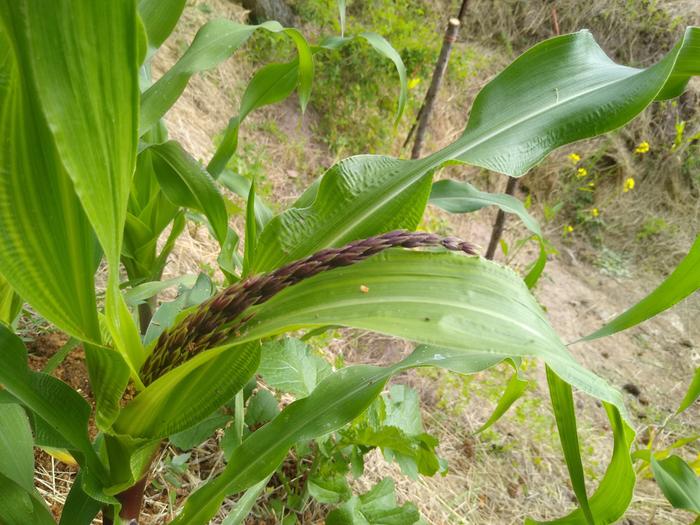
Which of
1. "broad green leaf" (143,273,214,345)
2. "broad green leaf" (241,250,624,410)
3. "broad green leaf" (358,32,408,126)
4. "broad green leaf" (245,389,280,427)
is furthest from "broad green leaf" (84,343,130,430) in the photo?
"broad green leaf" (358,32,408,126)

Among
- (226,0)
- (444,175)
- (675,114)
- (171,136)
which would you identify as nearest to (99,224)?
(171,136)

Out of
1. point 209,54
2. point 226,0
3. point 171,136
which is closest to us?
point 209,54

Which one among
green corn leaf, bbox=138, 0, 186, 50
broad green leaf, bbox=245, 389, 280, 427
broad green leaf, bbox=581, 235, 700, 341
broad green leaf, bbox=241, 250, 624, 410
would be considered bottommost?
broad green leaf, bbox=245, 389, 280, 427

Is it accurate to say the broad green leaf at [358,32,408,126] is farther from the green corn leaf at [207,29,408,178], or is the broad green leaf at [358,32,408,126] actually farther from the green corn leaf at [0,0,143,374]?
the green corn leaf at [0,0,143,374]

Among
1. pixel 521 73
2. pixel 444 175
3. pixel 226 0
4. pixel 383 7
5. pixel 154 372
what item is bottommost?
pixel 154 372

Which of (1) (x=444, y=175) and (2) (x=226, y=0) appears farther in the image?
(1) (x=444, y=175)

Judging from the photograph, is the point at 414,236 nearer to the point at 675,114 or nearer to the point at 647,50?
the point at 675,114
